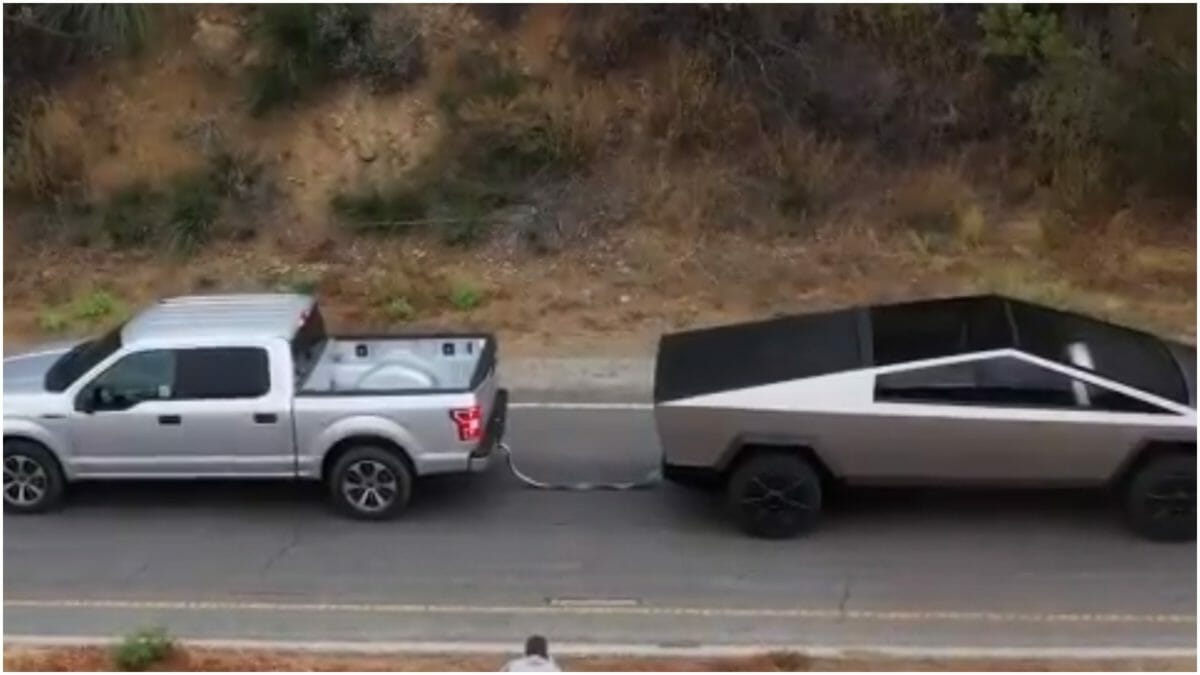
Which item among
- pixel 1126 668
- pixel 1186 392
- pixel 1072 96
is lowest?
pixel 1126 668

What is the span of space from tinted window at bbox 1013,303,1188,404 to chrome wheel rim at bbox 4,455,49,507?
619 centimetres

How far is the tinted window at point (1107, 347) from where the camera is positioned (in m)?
13.0

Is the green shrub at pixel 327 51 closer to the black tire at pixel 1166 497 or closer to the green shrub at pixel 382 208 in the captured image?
the green shrub at pixel 382 208

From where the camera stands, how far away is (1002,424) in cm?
1279

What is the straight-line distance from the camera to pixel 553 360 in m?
17.4

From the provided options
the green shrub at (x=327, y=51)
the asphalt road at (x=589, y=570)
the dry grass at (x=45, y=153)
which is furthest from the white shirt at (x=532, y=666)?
the green shrub at (x=327, y=51)

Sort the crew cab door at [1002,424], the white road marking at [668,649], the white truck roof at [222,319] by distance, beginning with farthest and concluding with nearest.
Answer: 1. the white truck roof at [222,319]
2. the crew cab door at [1002,424]
3. the white road marking at [668,649]

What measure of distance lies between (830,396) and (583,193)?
8.35 metres

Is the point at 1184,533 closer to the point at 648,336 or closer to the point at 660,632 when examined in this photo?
the point at 660,632

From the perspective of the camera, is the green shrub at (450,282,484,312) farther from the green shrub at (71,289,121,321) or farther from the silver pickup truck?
the silver pickup truck

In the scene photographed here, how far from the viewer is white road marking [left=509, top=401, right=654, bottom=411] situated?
16.1 m

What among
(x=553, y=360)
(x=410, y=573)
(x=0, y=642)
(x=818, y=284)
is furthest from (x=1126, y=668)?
(x=818, y=284)

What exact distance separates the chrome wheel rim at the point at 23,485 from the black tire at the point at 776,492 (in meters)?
4.37

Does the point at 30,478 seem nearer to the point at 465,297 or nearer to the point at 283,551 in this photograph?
the point at 283,551
